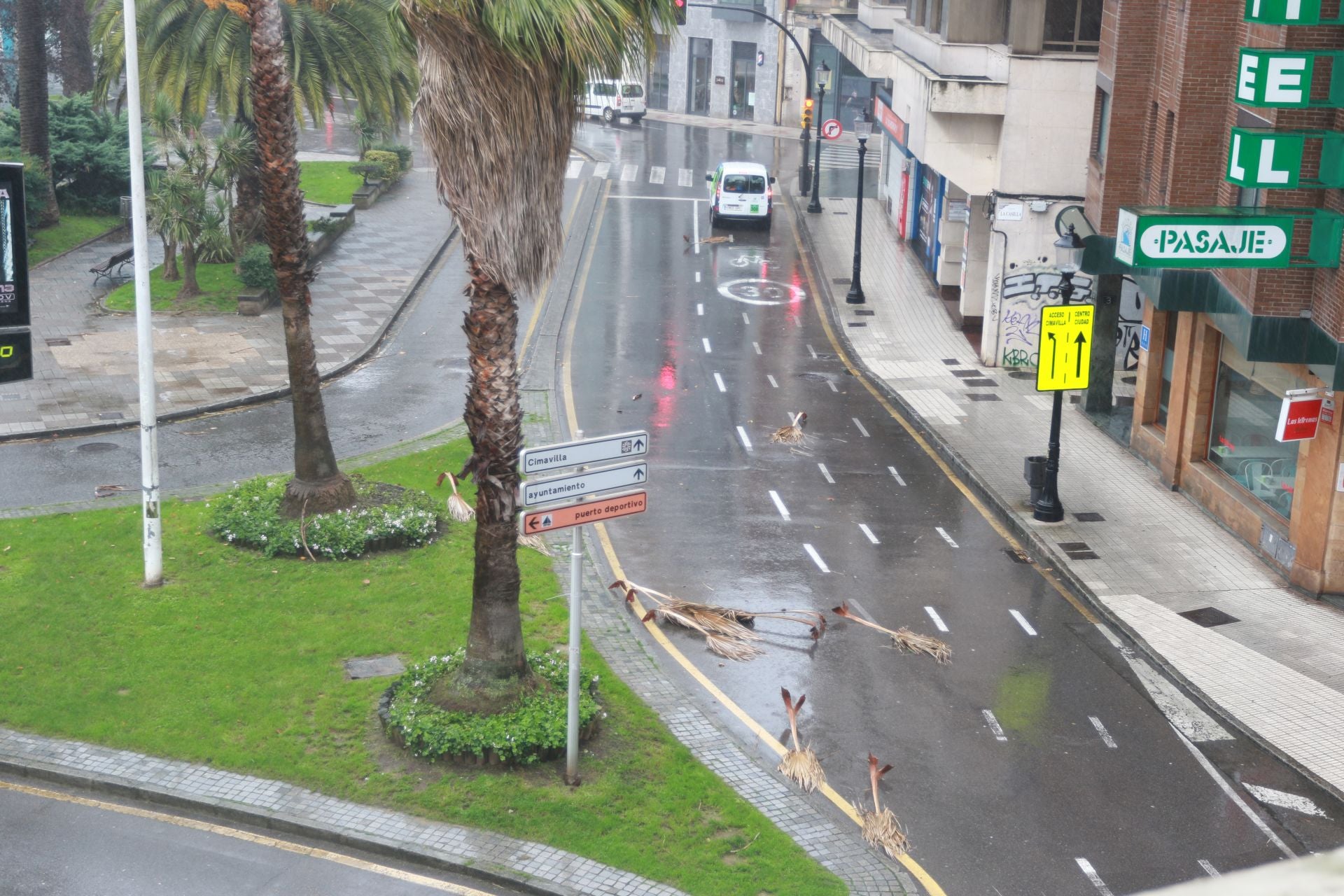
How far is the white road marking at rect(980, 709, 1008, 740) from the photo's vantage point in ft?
49.9

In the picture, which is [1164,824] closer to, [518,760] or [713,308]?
[518,760]

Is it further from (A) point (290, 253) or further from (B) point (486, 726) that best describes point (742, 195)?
(B) point (486, 726)

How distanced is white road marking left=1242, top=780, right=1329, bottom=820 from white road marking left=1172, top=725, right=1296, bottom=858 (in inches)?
8.1

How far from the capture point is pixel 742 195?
4484 cm

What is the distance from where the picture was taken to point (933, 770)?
1438 centimetres

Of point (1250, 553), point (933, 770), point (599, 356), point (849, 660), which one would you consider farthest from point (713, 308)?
point (933, 770)

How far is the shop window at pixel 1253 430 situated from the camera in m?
20.5

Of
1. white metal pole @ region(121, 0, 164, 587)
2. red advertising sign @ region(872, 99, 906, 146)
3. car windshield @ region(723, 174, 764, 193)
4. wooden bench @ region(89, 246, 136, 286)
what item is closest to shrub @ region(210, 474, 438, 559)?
white metal pole @ region(121, 0, 164, 587)

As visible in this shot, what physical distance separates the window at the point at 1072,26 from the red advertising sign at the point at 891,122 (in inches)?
235

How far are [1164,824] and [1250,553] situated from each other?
339 inches

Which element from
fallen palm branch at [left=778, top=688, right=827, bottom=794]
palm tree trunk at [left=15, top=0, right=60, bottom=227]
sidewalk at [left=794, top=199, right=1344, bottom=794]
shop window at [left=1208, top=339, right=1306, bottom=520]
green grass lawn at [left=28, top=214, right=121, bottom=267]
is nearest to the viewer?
fallen palm branch at [left=778, top=688, right=827, bottom=794]

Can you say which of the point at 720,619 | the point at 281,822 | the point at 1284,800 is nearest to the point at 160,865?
the point at 281,822

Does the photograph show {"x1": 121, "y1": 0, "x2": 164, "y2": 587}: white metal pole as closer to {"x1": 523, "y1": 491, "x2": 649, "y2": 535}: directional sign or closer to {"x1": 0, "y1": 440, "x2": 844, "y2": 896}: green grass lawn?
{"x1": 0, "y1": 440, "x2": 844, "y2": 896}: green grass lawn

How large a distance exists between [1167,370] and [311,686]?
16.7 meters
